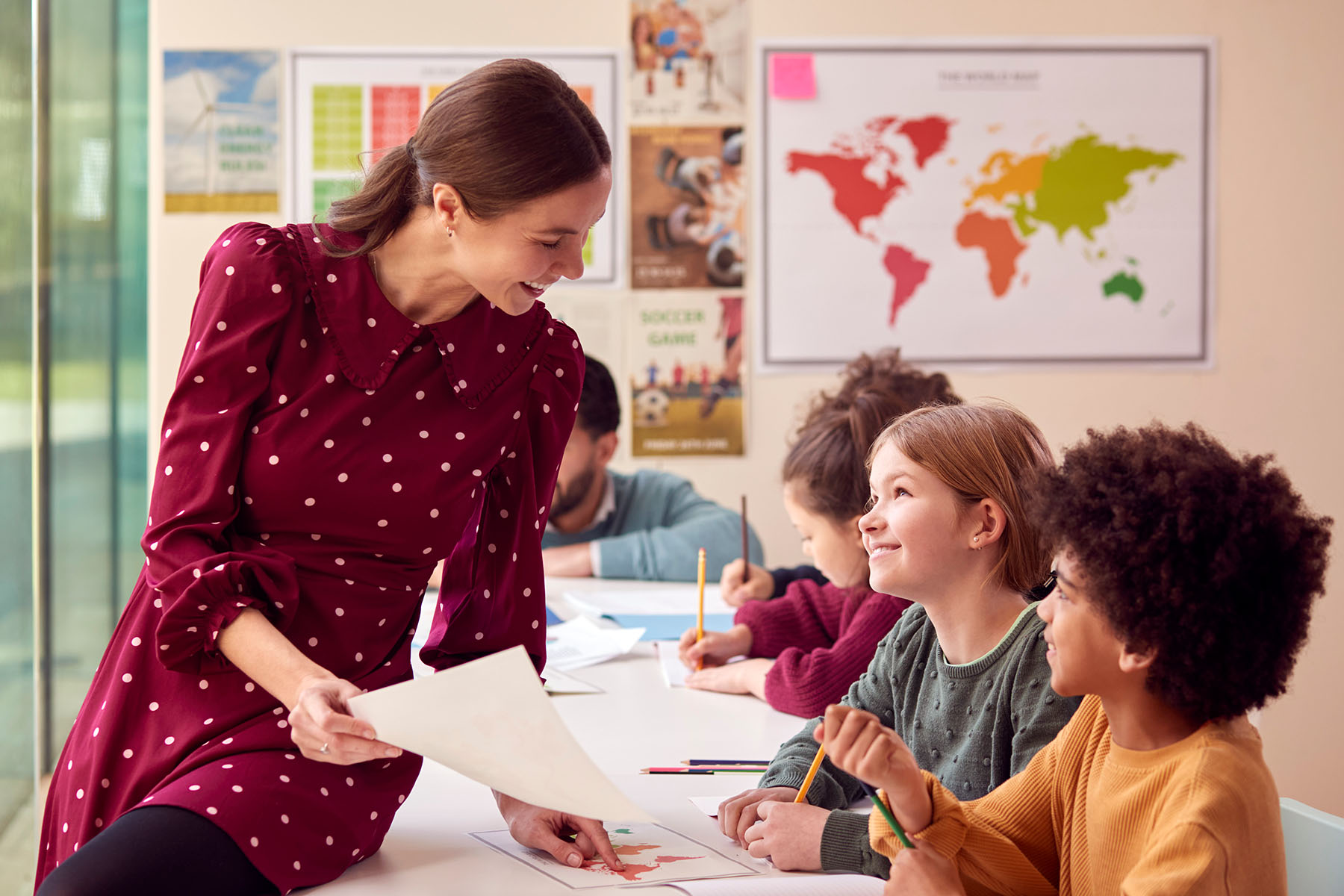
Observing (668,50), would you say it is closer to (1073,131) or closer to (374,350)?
(1073,131)

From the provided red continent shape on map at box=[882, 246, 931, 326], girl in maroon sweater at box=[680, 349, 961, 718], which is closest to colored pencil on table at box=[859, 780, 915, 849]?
girl in maroon sweater at box=[680, 349, 961, 718]

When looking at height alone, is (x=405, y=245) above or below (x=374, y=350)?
above

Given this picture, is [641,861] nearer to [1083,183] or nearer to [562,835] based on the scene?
[562,835]

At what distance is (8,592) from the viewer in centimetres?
213

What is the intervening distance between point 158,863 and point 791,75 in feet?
9.64

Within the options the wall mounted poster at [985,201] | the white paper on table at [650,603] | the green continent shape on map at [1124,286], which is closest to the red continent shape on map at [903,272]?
the wall mounted poster at [985,201]

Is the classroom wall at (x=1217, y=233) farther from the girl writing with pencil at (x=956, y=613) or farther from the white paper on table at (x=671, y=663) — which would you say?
the girl writing with pencil at (x=956, y=613)

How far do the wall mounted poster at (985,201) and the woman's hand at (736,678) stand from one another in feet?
6.06

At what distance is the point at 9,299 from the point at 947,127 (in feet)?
8.07

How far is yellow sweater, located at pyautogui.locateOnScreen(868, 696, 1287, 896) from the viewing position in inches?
29.3

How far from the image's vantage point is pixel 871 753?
829mm

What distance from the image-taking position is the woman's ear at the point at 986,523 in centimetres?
115

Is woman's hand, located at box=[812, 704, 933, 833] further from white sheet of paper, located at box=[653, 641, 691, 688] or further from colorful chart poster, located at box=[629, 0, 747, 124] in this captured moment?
colorful chart poster, located at box=[629, 0, 747, 124]

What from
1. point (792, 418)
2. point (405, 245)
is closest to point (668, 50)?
point (792, 418)
